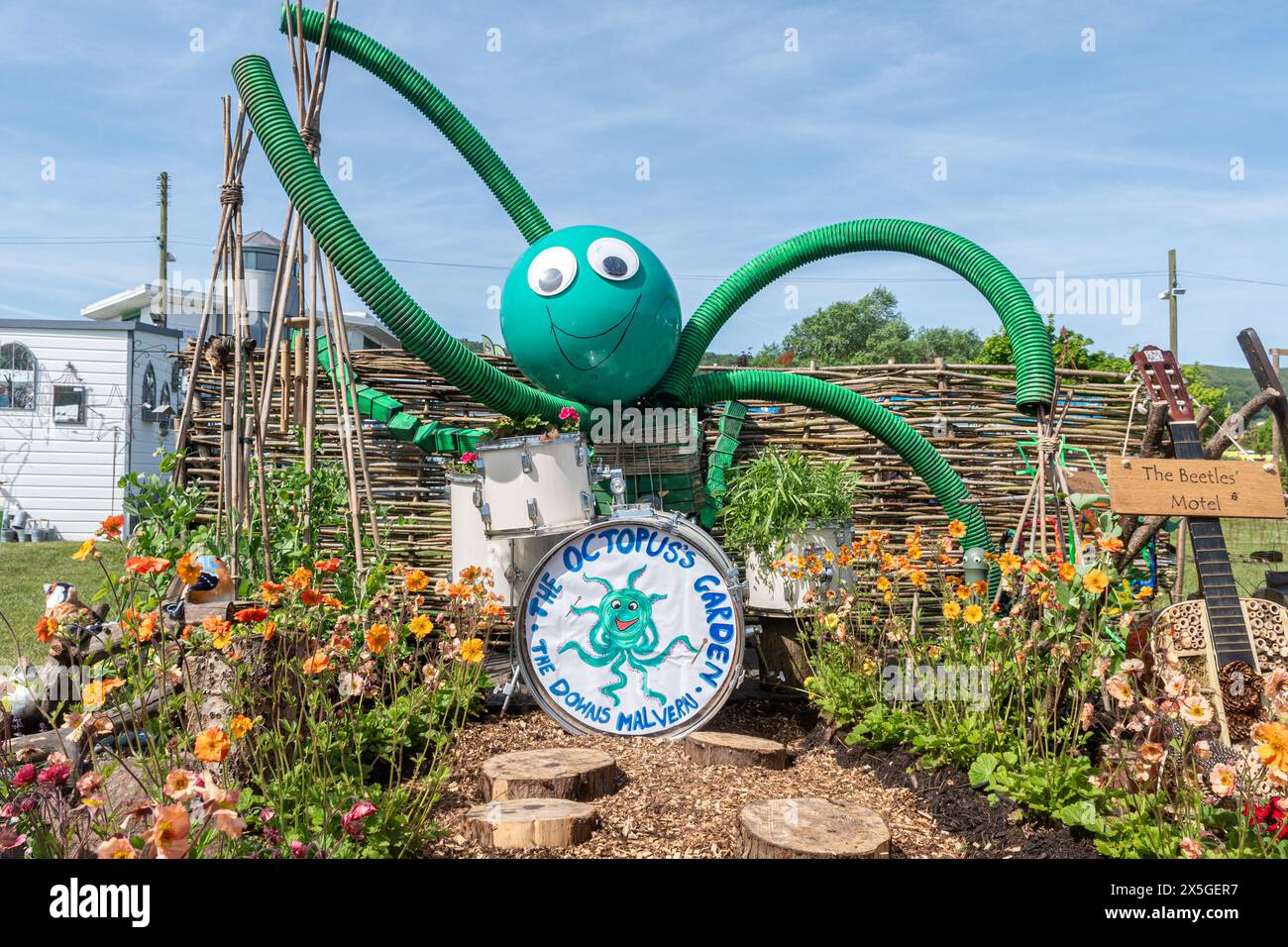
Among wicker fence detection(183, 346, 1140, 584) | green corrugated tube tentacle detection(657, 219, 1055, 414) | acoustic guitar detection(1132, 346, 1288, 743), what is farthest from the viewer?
wicker fence detection(183, 346, 1140, 584)

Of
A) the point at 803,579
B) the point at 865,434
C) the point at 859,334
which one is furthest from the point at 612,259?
the point at 859,334

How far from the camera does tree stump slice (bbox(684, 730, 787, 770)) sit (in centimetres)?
391

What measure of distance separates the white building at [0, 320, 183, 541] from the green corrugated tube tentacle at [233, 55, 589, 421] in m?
12.2

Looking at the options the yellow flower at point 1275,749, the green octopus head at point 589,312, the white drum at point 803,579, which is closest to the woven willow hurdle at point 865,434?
the green octopus head at point 589,312

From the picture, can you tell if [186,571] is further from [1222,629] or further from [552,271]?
[1222,629]

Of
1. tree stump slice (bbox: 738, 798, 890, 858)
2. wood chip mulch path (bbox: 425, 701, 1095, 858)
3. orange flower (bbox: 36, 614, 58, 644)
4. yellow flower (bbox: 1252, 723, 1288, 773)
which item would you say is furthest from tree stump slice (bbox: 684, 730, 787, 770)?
orange flower (bbox: 36, 614, 58, 644)

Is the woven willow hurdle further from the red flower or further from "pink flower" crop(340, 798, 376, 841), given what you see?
the red flower

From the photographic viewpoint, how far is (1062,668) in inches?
134

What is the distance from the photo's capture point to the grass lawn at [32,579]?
599 centimetres

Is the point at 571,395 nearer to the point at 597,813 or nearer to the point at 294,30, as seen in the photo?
the point at 294,30

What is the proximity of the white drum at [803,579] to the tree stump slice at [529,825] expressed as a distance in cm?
190
